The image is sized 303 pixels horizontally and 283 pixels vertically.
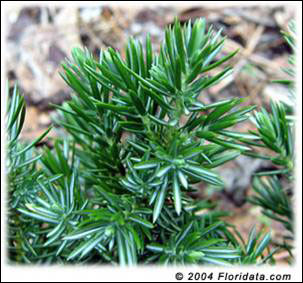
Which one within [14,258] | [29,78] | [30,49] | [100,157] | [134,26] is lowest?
[14,258]

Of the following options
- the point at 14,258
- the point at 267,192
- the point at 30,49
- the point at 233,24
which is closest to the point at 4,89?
the point at 14,258

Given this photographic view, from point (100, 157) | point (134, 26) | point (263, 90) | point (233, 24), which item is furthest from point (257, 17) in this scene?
point (100, 157)

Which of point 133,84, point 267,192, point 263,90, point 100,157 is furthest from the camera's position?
point 263,90

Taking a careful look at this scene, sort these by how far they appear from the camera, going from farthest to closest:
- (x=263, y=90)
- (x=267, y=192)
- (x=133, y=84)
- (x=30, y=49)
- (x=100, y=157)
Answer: (x=30, y=49), (x=263, y=90), (x=267, y=192), (x=100, y=157), (x=133, y=84)

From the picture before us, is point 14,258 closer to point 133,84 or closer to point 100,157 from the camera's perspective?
point 100,157

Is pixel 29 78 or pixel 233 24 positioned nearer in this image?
pixel 29 78

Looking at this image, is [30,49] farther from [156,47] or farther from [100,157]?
[100,157]

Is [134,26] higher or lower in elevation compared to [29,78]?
higher
